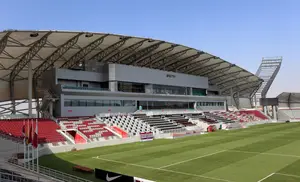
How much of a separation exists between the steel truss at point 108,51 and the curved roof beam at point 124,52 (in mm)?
1264

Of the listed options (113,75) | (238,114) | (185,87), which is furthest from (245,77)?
(113,75)

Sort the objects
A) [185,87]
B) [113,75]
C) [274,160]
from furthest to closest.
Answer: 1. [185,87]
2. [113,75]
3. [274,160]

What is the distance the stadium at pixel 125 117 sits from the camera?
23.8 m

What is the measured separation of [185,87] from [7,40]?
46.4m

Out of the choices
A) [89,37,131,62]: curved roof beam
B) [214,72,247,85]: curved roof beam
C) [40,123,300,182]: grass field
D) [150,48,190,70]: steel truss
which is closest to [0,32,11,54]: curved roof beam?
[40,123,300,182]: grass field

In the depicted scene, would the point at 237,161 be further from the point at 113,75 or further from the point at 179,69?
the point at 179,69

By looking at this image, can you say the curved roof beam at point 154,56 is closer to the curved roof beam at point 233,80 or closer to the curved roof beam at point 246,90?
the curved roof beam at point 233,80

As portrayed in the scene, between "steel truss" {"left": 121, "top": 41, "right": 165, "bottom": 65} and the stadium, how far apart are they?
0.78ft

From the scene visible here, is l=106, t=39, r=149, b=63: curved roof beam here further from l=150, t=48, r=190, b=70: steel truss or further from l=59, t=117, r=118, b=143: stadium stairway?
l=59, t=117, r=118, b=143: stadium stairway

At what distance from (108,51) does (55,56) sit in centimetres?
972

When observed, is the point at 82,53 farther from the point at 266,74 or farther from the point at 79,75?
the point at 266,74

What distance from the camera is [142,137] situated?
45438mm

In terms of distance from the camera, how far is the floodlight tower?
337 feet

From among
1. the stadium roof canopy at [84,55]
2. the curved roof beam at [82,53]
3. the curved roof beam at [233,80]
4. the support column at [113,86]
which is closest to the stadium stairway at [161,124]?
the support column at [113,86]
